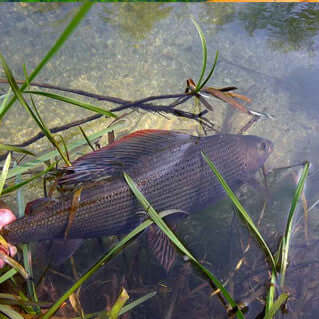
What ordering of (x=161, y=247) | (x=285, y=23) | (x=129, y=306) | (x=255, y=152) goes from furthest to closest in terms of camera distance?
(x=285, y=23) → (x=255, y=152) → (x=161, y=247) → (x=129, y=306)

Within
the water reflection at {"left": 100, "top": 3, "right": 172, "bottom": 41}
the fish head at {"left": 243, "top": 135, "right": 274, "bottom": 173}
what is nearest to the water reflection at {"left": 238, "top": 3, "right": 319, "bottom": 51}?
the water reflection at {"left": 100, "top": 3, "right": 172, "bottom": 41}

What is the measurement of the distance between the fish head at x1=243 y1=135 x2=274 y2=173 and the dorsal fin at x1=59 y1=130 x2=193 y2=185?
83 cm

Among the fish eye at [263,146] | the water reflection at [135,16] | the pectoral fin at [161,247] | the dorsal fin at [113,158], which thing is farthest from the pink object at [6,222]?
the water reflection at [135,16]

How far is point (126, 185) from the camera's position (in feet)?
6.70

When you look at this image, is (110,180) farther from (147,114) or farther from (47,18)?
(47,18)

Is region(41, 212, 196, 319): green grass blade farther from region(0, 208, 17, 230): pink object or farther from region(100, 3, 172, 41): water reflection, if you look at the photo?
region(100, 3, 172, 41): water reflection

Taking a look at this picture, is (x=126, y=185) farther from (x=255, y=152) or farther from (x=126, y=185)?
(x=255, y=152)

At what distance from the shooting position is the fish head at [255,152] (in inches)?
102

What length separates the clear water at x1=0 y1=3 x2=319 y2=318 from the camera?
2238 mm

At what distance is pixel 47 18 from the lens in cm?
428

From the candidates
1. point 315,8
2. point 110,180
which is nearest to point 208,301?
point 110,180

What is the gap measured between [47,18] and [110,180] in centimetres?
336

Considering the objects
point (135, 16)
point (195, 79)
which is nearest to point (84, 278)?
point (195, 79)

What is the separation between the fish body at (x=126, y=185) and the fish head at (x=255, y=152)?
0.15 m
